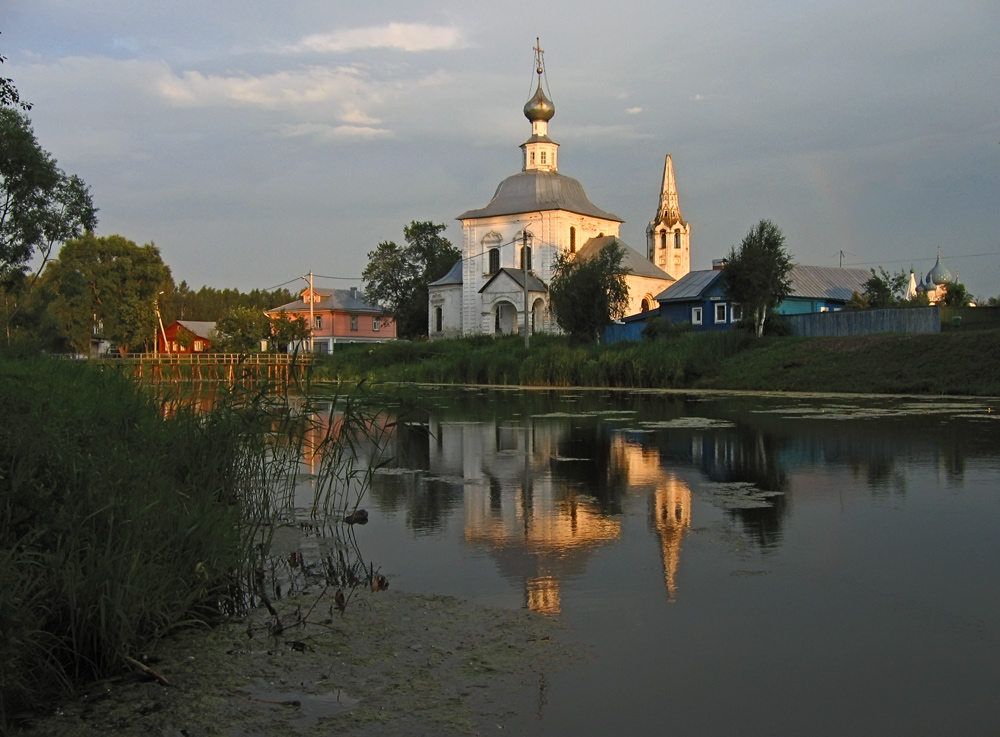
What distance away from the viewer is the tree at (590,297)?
48.3m

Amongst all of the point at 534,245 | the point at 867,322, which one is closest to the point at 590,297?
the point at 867,322

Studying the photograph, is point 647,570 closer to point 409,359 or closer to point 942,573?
point 942,573

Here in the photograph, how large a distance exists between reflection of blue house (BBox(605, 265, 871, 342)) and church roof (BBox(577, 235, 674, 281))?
27.6ft

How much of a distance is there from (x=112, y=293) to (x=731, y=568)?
78.1 meters

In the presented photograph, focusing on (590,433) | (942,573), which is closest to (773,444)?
(590,433)

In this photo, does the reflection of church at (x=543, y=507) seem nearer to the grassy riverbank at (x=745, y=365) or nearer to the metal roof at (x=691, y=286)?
the grassy riverbank at (x=745, y=365)

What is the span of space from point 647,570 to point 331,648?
8.61ft

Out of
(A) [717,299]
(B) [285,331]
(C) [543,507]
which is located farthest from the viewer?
(B) [285,331]

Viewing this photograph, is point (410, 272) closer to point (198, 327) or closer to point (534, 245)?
point (534, 245)

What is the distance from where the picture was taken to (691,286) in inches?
2196

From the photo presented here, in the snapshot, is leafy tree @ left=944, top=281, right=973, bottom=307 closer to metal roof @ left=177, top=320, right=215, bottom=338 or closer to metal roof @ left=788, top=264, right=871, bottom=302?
metal roof @ left=788, top=264, right=871, bottom=302

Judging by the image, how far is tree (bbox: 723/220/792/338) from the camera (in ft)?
137

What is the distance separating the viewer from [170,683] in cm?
491

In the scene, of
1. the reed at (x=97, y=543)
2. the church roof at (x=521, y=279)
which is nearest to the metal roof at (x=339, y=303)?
the church roof at (x=521, y=279)
